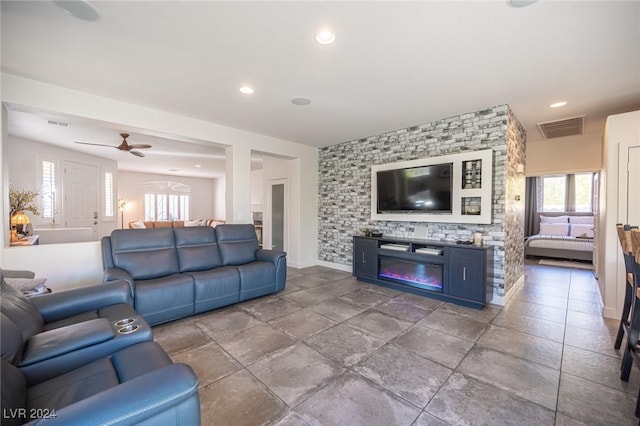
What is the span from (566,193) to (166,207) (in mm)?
13454

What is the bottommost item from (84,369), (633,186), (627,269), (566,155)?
(84,369)

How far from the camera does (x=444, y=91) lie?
10.1ft

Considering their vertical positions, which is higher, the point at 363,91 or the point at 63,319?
the point at 363,91

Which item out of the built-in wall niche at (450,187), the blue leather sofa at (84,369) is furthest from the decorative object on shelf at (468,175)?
the blue leather sofa at (84,369)

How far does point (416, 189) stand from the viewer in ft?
13.9

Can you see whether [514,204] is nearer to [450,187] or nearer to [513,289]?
[450,187]

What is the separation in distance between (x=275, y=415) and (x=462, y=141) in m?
3.97

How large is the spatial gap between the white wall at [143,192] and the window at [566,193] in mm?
12078

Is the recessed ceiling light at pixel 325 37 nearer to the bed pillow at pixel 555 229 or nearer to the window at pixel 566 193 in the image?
the bed pillow at pixel 555 229

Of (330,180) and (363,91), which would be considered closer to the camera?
(363,91)

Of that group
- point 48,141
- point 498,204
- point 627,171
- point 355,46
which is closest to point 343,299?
point 498,204

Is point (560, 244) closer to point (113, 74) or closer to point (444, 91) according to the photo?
point (444, 91)

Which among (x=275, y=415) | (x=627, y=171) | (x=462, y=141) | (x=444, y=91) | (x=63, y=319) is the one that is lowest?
(x=275, y=415)

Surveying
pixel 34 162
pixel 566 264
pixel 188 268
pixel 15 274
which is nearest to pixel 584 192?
pixel 566 264
